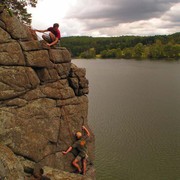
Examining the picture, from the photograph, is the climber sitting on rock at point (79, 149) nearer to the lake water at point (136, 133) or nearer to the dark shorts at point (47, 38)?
the dark shorts at point (47, 38)

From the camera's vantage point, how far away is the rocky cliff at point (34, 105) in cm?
1348

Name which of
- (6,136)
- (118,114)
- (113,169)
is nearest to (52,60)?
(6,136)

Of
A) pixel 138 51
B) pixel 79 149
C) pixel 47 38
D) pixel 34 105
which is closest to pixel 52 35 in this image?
pixel 47 38

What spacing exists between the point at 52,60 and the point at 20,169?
6561mm

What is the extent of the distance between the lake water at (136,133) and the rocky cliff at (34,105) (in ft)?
31.2

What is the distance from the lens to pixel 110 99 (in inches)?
2026

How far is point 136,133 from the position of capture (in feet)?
110

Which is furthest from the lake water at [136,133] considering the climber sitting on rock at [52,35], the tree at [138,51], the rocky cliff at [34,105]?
the tree at [138,51]

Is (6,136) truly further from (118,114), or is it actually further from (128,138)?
(118,114)

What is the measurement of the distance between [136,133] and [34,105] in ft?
69.8

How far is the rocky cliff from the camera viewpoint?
44.2 feet

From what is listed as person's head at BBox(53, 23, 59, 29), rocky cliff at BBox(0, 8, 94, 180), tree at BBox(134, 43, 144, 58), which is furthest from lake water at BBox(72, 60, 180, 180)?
tree at BBox(134, 43, 144, 58)

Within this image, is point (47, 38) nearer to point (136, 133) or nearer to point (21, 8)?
point (21, 8)

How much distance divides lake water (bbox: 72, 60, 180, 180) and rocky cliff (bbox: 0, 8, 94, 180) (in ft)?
31.2
